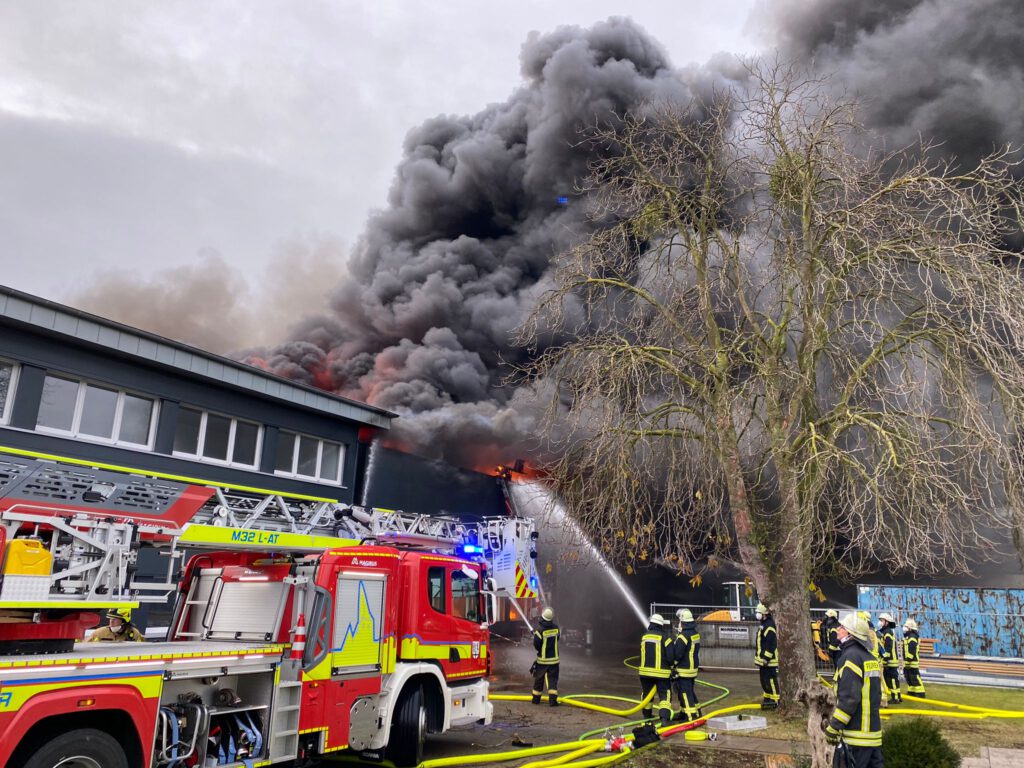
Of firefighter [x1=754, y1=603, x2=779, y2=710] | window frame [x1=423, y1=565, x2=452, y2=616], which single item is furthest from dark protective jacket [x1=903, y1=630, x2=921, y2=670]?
window frame [x1=423, y1=565, x2=452, y2=616]

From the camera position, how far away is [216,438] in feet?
46.9

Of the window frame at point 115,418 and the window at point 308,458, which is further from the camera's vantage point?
the window at point 308,458

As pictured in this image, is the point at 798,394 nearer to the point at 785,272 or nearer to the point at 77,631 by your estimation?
the point at 785,272

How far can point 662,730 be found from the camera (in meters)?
8.50

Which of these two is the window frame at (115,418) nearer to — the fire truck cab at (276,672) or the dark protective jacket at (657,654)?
the fire truck cab at (276,672)

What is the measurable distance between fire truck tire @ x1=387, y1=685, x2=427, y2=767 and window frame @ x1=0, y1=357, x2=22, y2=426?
7.92 meters

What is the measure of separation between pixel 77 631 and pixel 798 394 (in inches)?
342

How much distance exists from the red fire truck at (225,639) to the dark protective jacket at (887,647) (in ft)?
21.6

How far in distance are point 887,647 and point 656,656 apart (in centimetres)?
441

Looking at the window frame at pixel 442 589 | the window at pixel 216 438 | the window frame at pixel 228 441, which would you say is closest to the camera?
the window frame at pixel 442 589

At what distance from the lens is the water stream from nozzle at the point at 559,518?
10812 mm

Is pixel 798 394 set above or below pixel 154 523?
above

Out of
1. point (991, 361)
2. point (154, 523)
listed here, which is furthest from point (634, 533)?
point (154, 523)

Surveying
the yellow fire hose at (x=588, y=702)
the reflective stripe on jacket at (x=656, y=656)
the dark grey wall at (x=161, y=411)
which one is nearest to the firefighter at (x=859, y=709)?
the reflective stripe on jacket at (x=656, y=656)
